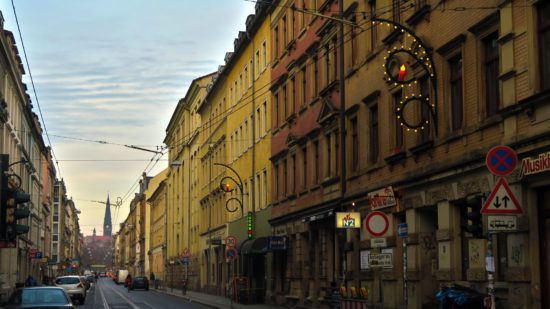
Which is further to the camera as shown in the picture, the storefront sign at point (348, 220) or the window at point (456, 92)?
the storefront sign at point (348, 220)

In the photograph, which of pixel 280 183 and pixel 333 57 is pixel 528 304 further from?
pixel 280 183

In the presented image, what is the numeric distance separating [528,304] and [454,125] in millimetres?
5515

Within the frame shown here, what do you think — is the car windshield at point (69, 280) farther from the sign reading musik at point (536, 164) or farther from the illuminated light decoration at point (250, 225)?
the sign reading musik at point (536, 164)

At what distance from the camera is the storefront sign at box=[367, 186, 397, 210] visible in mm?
24875

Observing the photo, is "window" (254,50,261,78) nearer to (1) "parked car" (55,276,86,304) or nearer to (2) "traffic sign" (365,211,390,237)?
(1) "parked car" (55,276,86,304)

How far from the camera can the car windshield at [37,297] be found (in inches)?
758

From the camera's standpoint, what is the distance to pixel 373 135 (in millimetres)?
27938

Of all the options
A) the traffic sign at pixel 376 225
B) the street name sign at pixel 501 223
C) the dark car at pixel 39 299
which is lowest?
the dark car at pixel 39 299

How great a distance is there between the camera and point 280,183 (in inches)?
1661

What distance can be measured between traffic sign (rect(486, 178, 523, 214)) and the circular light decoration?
340 inches

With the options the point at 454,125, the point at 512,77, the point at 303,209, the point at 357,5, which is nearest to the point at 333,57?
the point at 357,5

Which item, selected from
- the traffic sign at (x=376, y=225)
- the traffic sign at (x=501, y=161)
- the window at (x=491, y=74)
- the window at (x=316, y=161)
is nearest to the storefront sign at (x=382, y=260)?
the traffic sign at (x=376, y=225)

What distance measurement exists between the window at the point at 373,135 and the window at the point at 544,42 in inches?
425

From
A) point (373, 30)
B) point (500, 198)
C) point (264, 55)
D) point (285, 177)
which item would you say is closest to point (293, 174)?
point (285, 177)
